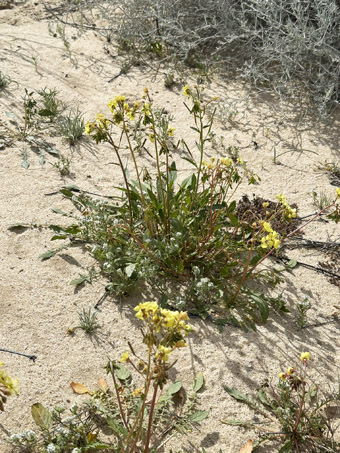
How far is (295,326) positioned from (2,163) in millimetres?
2419

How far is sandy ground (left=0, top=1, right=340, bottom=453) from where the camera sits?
8.11 ft

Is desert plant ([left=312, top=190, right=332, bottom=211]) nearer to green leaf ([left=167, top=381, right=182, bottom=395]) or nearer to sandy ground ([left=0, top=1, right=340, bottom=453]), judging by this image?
sandy ground ([left=0, top=1, right=340, bottom=453])

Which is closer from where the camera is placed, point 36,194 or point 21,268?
point 21,268

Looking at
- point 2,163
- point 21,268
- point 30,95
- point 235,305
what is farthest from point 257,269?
point 30,95

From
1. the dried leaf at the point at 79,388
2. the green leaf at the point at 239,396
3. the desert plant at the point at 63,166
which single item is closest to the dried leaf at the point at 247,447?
the green leaf at the point at 239,396

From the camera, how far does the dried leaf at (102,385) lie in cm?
242

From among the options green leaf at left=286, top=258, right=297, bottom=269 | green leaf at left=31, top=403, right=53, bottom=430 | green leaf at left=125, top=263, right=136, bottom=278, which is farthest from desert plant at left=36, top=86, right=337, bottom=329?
green leaf at left=31, top=403, right=53, bottom=430

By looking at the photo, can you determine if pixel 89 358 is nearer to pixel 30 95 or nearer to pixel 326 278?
pixel 326 278

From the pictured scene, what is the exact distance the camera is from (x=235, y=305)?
112 inches

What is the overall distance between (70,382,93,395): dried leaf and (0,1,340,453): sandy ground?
0.05 metres

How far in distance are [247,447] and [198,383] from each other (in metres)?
0.37

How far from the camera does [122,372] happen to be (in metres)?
2.49

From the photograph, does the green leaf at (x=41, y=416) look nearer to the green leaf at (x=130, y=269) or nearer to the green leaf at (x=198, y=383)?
the green leaf at (x=198, y=383)

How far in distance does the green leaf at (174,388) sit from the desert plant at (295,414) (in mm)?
234
